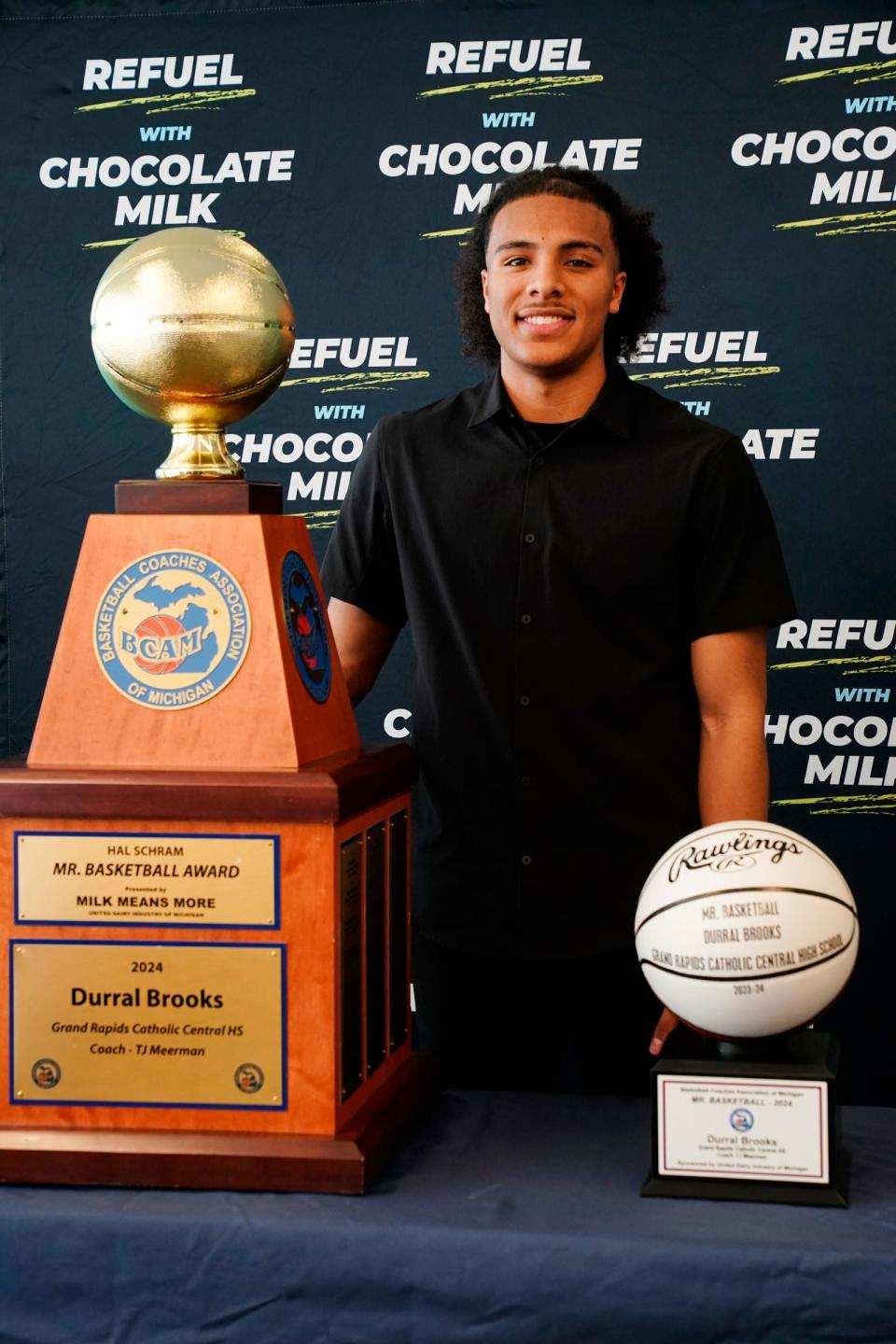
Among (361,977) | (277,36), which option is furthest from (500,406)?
(277,36)

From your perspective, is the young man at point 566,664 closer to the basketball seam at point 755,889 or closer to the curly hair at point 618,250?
the curly hair at point 618,250

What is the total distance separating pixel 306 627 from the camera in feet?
5.11

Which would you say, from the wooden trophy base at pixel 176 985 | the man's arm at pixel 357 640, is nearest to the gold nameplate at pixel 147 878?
the wooden trophy base at pixel 176 985

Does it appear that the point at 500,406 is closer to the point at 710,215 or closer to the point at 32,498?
the point at 710,215

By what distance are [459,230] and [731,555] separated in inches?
71.3

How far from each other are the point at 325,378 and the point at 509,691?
1.76m

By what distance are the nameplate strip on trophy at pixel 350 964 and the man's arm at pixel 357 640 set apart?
2.22 feet

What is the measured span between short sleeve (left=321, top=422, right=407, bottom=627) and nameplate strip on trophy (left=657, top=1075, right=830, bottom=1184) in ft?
3.23

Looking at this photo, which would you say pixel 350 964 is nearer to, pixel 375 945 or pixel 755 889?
pixel 375 945

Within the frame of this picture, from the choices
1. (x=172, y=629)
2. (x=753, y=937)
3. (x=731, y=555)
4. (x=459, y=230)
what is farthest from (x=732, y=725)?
(x=459, y=230)

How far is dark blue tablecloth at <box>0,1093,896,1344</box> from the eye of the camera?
4.04 feet

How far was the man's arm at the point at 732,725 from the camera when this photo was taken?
1.92 meters

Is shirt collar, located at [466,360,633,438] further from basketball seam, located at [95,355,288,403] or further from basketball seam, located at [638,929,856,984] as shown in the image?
basketball seam, located at [638,929,856,984]

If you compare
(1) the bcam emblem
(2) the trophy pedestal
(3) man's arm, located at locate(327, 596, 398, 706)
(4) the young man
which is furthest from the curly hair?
(2) the trophy pedestal
